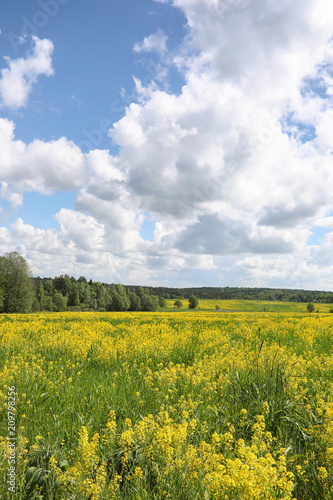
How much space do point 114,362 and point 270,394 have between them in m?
3.92

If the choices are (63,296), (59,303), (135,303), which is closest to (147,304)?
(135,303)

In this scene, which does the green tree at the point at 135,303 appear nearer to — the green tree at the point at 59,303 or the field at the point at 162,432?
the green tree at the point at 59,303

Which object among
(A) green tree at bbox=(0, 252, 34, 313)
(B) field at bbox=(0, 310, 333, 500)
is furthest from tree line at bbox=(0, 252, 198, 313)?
(B) field at bbox=(0, 310, 333, 500)

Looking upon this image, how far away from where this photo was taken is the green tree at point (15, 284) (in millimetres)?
52500

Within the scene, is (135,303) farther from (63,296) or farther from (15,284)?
(15,284)

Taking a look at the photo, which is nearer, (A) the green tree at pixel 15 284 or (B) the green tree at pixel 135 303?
(A) the green tree at pixel 15 284

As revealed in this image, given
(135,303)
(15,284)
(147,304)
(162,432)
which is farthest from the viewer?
(135,303)

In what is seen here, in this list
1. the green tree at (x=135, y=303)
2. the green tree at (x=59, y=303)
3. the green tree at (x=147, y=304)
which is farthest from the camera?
the green tree at (x=135, y=303)

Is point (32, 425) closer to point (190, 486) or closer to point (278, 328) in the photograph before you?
point (190, 486)

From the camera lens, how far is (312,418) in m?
3.79

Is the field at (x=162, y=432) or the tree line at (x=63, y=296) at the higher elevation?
the field at (x=162, y=432)

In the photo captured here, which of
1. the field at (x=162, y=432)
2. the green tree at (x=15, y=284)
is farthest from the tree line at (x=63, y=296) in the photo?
the field at (x=162, y=432)

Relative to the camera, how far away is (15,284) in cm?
5322

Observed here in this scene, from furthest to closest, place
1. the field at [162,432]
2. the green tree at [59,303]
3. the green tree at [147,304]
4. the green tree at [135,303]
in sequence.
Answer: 1. the green tree at [135,303]
2. the green tree at [59,303]
3. the green tree at [147,304]
4. the field at [162,432]
